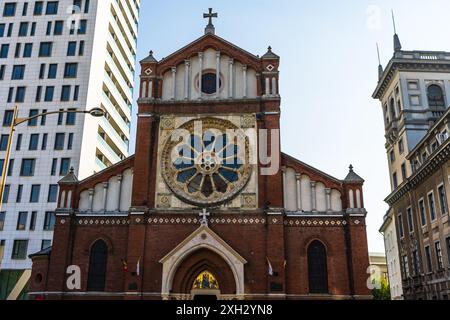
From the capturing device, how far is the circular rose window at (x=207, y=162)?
27.1 meters

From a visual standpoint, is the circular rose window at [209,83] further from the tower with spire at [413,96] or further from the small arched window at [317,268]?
the tower with spire at [413,96]

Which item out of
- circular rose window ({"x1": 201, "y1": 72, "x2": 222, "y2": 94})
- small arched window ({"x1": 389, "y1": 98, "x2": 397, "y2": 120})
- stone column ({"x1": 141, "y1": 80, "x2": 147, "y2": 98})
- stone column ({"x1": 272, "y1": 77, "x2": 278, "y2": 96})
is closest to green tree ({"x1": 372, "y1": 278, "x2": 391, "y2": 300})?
small arched window ({"x1": 389, "y1": 98, "x2": 397, "y2": 120})

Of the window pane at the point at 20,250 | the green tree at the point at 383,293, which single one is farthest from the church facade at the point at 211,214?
the green tree at the point at 383,293

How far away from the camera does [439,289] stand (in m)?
33.8

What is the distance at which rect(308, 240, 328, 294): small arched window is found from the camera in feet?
83.2

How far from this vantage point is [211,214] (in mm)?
26375

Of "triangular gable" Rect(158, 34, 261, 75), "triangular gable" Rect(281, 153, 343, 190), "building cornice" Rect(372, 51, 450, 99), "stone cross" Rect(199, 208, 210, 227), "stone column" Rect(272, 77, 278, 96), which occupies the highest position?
"building cornice" Rect(372, 51, 450, 99)

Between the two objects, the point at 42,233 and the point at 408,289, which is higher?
the point at 42,233

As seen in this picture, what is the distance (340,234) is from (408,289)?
20496 mm

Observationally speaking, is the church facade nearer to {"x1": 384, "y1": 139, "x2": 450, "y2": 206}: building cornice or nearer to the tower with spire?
{"x1": 384, "y1": 139, "x2": 450, "y2": 206}: building cornice

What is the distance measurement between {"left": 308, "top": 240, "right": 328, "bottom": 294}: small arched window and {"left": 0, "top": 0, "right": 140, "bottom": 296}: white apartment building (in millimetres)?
28975

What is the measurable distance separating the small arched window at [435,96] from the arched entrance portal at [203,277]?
3057 cm
